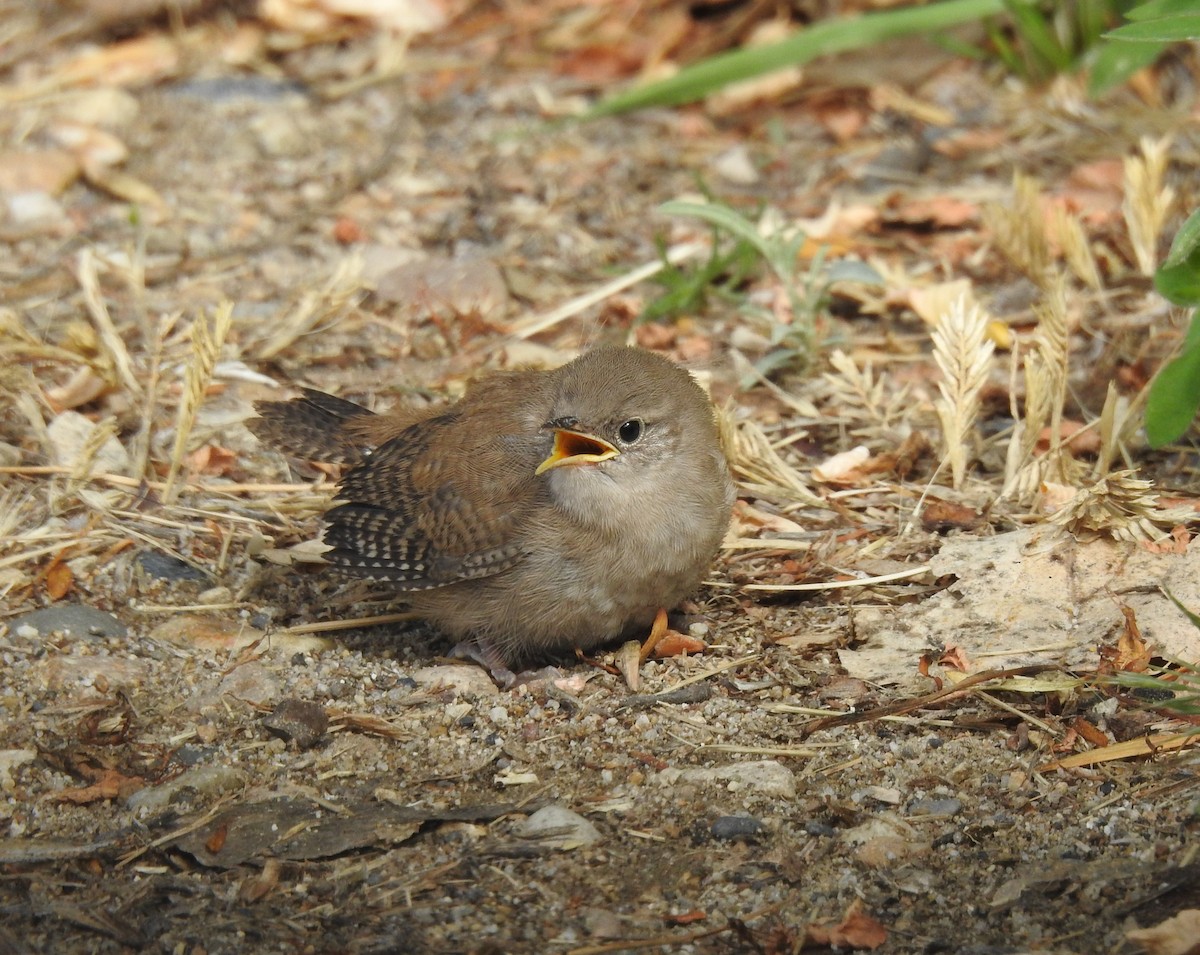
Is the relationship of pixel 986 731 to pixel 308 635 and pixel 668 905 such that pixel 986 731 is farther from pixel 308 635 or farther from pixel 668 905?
pixel 308 635

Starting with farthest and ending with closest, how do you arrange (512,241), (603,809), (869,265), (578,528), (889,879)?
(512,241) → (869,265) → (578,528) → (603,809) → (889,879)

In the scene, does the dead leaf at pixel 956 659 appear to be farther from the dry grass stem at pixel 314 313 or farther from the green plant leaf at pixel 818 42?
the green plant leaf at pixel 818 42

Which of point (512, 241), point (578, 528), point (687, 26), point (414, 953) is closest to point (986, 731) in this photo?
point (578, 528)

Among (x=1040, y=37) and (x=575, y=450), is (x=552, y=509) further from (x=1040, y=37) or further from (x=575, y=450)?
(x=1040, y=37)

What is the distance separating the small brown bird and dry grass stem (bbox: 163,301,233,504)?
653mm

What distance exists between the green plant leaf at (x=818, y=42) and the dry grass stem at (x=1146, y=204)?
1634mm

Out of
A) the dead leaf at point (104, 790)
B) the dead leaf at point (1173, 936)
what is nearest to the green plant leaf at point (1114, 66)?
the dead leaf at point (1173, 936)

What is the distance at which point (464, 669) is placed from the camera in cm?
486

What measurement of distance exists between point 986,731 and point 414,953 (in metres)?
1.71

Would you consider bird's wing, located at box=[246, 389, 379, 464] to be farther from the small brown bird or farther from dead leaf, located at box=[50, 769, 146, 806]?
dead leaf, located at box=[50, 769, 146, 806]

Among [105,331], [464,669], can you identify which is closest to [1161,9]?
[464,669]

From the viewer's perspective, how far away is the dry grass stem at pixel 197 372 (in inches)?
205

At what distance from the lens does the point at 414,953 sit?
11.1 ft

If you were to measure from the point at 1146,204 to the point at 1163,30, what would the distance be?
2008 millimetres
